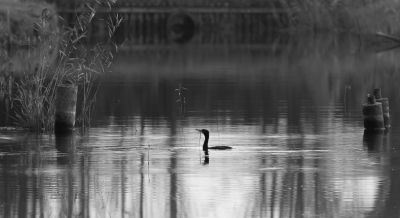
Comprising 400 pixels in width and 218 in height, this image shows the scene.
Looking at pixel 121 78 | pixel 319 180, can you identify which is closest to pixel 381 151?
pixel 319 180

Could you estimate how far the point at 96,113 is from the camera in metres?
22.2

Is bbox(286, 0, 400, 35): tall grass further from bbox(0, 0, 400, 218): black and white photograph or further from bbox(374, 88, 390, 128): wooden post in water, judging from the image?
bbox(374, 88, 390, 128): wooden post in water

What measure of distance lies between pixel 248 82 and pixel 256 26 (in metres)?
49.3

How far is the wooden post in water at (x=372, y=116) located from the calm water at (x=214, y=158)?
215 millimetres

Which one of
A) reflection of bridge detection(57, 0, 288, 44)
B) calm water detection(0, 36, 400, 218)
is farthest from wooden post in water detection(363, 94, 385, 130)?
reflection of bridge detection(57, 0, 288, 44)

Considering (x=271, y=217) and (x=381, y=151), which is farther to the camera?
(x=381, y=151)

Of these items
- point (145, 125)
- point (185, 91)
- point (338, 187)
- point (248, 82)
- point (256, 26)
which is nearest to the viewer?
point (338, 187)

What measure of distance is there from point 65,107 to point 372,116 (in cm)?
501

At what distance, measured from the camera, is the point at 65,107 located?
18594 millimetres

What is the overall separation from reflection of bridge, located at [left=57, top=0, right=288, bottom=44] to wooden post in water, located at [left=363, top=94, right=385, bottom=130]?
57098 millimetres

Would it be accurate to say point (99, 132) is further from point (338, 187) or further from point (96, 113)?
point (338, 187)

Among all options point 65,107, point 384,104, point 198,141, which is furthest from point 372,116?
point 65,107

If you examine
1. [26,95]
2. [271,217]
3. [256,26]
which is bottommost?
[271,217]

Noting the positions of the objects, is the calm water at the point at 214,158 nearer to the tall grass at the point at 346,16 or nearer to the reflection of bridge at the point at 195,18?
the tall grass at the point at 346,16
